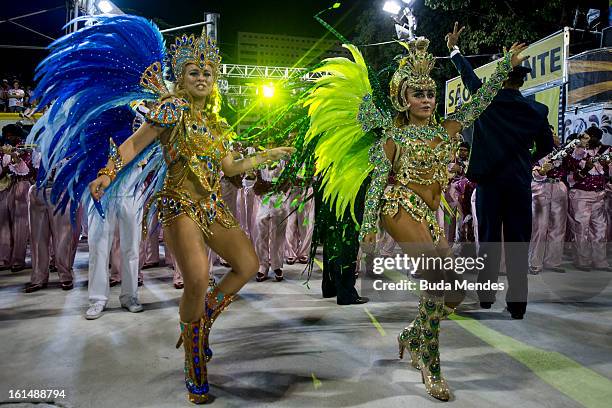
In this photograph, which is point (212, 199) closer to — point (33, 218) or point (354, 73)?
point (354, 73)

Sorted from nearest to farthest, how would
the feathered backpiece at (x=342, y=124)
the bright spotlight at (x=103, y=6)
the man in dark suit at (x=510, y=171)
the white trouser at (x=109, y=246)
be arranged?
the feathered backpiece at (x=342, y=124)
the man in dark suit at (x=510, y=171)
the white trouser at (x=109, y=246)
the bright spotlight at (x=103, y=6)

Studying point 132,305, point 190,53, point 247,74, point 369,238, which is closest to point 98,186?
point 190,53

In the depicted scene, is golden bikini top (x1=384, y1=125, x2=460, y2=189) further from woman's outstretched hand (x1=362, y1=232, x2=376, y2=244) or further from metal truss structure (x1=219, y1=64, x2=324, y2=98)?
metal truss structure (x1=219, y1=64, x2=324, y2=98)

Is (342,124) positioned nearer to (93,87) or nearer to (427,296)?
(427,296)

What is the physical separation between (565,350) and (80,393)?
11.0ft

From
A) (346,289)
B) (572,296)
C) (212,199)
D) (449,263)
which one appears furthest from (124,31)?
(572,296)

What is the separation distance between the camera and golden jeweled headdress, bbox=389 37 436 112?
304cm

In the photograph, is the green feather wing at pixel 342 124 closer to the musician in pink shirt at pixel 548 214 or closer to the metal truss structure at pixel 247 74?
the musician in pink shirt at pixel 548 214

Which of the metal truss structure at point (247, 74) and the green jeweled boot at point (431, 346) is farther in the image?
the metal truss structure at point (247, 74)

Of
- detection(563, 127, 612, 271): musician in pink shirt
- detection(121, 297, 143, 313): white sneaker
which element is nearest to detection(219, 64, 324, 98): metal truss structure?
detection(563, 127, 612, 271): musician in pink shirt

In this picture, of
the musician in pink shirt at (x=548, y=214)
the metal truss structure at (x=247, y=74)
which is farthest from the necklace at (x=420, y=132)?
the metal truss structure at (x=247, y=74)

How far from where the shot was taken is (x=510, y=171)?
4.46 m

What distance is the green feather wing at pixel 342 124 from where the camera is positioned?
336 cm

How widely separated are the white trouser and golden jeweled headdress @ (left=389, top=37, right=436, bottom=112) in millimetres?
2758
